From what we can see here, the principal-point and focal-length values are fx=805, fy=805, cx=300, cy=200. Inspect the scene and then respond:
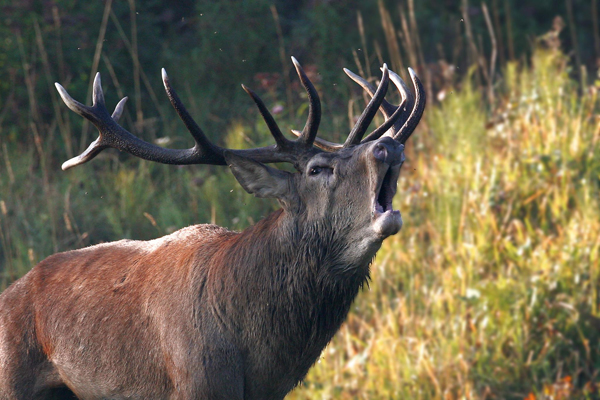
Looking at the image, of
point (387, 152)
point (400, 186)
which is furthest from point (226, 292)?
point (400, 186)

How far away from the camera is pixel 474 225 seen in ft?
19.7

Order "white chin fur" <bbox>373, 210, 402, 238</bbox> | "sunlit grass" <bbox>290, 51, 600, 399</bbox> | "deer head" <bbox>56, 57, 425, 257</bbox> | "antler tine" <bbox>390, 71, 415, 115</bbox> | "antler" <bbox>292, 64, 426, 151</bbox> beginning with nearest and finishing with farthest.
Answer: "white chin fur" <bbox>373, 210, 402, 238</bbox> < "deer head" <bbox>56, 57, 425, 257</bbox> < "antler" <bbox>292, 64, 426, 151</bbox> < "antler tine" <bbox>390, 71, 415, 115</bbox> < "sunlit grass" <bbox>290, 51, 600, 399</bbox>

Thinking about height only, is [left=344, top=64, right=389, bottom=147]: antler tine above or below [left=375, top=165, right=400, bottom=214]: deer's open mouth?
above

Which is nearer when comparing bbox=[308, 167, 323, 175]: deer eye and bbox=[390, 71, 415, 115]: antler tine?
bbox=[308, 167, 323, 175]: deer eye

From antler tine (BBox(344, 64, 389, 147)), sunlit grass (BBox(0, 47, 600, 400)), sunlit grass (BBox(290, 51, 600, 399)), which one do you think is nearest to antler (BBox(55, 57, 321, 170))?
antler tine (BBox(344, 64, 389, 147))

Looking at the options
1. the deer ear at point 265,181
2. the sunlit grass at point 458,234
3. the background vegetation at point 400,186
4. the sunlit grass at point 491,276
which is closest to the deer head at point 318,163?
the deer ear at point 265,181

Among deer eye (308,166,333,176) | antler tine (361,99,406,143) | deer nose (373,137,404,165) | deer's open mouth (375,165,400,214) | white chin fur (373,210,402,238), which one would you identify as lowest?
white chin fur (373,210,402,238)

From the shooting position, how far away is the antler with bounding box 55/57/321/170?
10.2ft

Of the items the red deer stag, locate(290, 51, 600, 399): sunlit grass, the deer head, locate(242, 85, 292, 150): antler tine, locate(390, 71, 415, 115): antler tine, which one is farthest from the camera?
locate(290, 51, 600, 399): sunlit grass

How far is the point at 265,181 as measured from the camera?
3141 mm

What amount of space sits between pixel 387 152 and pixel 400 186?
3844mm

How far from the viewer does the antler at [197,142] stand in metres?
3.10

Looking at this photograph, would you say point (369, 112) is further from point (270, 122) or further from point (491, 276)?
point (491, 276)

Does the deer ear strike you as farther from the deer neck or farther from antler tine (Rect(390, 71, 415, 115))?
antler tine (Rect(390, 71, 415, 115))
